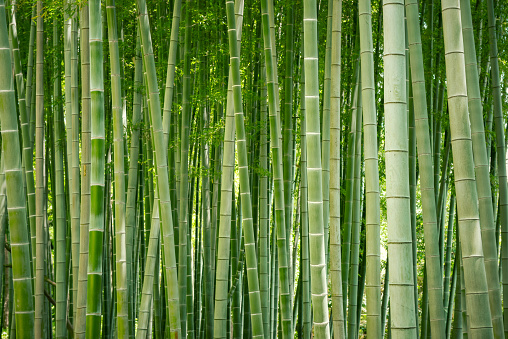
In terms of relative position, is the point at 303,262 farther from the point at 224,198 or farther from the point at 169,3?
the point at 169,3

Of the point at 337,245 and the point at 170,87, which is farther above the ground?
the point at 170,87

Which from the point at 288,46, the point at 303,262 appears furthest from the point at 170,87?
the point at 303,262

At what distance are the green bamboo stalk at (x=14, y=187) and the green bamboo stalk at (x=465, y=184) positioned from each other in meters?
1.88

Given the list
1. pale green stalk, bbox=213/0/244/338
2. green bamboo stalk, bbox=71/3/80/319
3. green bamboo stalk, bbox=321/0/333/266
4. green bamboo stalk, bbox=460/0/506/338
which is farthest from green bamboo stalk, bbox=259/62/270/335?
green bamboo stalk, bbox=460/0/506/338

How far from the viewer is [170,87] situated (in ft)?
11.9

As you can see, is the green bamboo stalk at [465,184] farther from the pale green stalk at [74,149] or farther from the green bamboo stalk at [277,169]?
the pale green stalk at [74,149]

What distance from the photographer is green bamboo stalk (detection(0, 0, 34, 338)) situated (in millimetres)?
2293

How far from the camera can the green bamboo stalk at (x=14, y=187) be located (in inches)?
90.3

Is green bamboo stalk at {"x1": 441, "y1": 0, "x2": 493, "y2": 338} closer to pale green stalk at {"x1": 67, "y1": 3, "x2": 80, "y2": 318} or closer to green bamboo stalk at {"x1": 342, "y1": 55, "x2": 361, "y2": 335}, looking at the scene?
green bamboo stalk at {"x1": 342, "y1": 55, "x2": 361, "y2": 335}

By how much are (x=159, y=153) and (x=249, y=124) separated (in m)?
1.89

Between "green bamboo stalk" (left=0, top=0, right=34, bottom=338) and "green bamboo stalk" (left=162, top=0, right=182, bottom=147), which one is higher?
"green bamboo stalk" (left=162, top=0, right=182, bottom=147)

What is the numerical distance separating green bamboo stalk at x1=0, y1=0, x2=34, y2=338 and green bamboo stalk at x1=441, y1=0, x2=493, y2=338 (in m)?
1.88

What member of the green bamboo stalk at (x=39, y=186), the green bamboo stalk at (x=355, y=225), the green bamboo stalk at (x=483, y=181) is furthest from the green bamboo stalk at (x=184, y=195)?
the green bamboo stalk at (x=483, y=181)

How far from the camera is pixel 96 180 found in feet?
8.52
